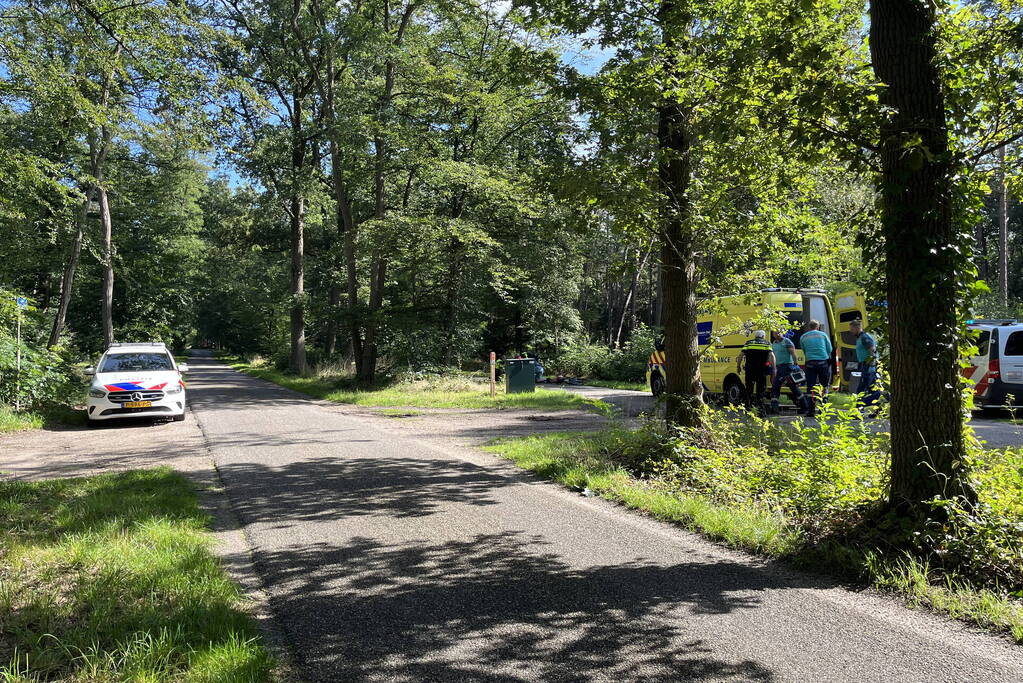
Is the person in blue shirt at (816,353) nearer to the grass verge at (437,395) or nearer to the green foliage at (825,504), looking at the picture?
the grass verge at (437,395)

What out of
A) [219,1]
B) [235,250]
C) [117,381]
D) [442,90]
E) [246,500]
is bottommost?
[246,500]

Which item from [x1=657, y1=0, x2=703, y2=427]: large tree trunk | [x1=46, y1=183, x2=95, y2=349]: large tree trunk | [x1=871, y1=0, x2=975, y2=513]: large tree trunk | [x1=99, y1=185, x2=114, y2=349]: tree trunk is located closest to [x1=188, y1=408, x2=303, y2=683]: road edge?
[x1=871, y1=0, x2=975, y2=513]: large tree trunk

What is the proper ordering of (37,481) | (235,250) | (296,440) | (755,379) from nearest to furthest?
(37,481) < (296,440) < (755,379) < (235,250)

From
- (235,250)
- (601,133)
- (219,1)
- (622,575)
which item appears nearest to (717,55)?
(601,133)

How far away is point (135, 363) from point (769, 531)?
13943 millimetres

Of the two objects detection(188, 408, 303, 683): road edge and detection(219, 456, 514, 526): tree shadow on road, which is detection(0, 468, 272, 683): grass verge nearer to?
detection(188, 408, 303, 683): road edge

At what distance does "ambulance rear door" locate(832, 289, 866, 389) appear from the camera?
49.3ft

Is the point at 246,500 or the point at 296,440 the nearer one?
the point at 246,500

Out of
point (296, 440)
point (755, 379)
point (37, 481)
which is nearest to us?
point (37, 481)

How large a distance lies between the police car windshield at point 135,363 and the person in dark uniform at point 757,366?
12.4 m

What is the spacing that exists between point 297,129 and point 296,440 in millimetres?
21512

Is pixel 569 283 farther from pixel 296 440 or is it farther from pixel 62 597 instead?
pixel 62 597

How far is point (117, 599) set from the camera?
3756mm

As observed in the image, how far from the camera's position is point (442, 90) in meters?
21.6
